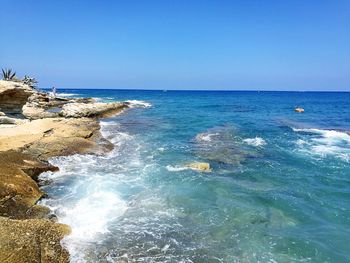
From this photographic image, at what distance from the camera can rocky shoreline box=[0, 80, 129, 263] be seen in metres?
8.25

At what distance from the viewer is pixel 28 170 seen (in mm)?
14602

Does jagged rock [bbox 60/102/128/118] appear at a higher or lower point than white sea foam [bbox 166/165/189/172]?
higher

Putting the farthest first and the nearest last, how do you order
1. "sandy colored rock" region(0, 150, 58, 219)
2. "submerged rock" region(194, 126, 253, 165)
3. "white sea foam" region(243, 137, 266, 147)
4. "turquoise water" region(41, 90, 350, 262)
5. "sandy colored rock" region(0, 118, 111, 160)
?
"white sea foam" region(243, 137, 266, 147)
"submerged rock" region(194, 126, 253, 165)
"sandy colored rock" region(0, 118, 111, 160)
"sandy colored rock" region(0, 150, 58, 219)
"turquoise water" region(41, 90, 350, 262)

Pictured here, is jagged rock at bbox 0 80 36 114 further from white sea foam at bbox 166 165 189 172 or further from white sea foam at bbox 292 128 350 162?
white sea foam at bbox 292 128 350 162

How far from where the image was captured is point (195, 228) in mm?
11258

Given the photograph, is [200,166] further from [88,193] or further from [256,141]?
[256,141]

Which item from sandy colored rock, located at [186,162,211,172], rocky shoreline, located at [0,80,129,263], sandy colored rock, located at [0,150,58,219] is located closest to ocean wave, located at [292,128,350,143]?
sandy colored rock, located at [186,162,211,172]

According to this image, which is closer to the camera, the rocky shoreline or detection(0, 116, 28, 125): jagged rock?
the rocky shoreline

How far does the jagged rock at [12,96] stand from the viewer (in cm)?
2398

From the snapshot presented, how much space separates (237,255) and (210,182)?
6279mm

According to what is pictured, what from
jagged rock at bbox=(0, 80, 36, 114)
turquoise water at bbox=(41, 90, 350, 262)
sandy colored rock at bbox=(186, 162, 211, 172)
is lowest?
turquoise water at bbox=(41, 90, 350, 262)

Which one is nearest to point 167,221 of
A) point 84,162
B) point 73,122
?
point 84,162

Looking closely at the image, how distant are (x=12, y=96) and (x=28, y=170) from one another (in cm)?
1225

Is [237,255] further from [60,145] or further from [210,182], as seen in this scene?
[60,145]
